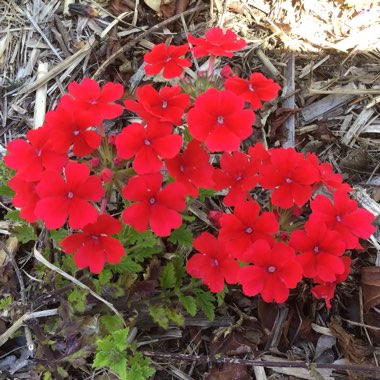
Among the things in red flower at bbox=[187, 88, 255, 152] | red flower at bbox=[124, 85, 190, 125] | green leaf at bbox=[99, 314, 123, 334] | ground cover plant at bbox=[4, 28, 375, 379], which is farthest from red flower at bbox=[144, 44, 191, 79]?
green leaf at bbox=[99, 314, 123, 334]

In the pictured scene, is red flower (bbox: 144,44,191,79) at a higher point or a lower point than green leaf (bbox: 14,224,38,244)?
higher

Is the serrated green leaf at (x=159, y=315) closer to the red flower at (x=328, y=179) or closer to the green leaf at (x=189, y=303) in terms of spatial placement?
the green leaf at (x=189, y=303)

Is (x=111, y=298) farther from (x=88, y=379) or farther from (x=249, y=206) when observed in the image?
(x=249, y=206)

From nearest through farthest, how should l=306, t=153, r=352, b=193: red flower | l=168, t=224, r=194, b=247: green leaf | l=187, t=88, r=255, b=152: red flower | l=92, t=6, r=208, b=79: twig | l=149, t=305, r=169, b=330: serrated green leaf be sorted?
l=187, t=88, r=255, b=152: red flower → l=306, t=153, r=352, b=193: red flower → l=149, t=305, r=169, b=330: serrated green leaf → l=168, t=224, r=194, b=247: green leaf → l=92, t=6, r=208, b=79: twig

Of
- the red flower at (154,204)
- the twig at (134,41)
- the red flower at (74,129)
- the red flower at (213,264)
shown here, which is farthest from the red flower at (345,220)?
the twig at (134,41)

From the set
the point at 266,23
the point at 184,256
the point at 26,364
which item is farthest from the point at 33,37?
the point at 26,364

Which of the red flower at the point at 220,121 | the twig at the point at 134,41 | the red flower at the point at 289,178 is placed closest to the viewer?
the red flower at the point at 220,121

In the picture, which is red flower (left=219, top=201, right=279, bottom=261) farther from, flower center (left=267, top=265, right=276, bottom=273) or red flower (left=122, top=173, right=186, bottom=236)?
red flower (left=122, top=173, right=186, bottom=236)
